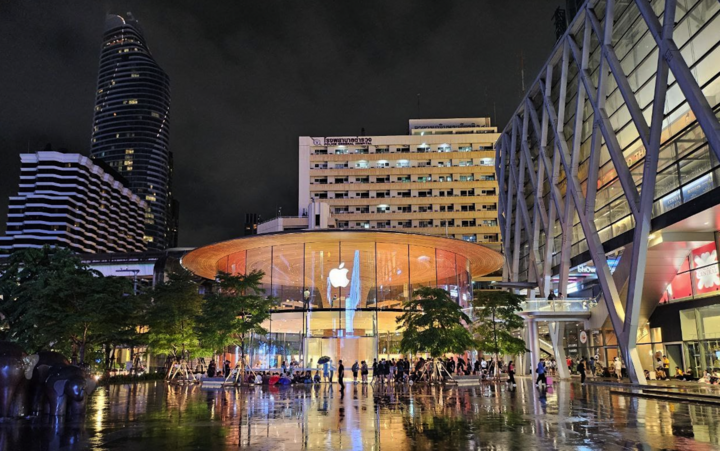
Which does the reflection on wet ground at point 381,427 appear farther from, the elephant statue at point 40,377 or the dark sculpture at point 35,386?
the elephant statue at point 40,377

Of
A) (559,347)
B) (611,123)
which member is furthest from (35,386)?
(611,123)

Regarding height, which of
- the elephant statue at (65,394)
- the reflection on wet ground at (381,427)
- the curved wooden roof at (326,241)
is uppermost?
the curved wooden roof at (326,241)

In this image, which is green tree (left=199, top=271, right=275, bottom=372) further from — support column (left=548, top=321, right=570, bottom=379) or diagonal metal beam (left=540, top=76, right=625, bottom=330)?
support column (left=548, top=321, right=570, bottom=379)

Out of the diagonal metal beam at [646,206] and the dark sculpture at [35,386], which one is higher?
the diagonal metal beam at [646,206]

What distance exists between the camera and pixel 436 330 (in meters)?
36.1

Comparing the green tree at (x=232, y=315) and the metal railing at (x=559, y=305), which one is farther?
the metal railing at (x=559, y=305)

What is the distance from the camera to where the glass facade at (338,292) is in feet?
148

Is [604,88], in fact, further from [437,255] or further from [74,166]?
[74,166]

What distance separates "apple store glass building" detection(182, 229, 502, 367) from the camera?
45000 mm

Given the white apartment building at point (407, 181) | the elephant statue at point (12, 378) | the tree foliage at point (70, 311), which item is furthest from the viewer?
the white apartment building at point (407, 181)

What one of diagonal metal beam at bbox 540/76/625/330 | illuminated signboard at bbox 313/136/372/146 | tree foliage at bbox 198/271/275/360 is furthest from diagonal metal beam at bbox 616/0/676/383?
illuminated signboard at bbox 313/136/372/146

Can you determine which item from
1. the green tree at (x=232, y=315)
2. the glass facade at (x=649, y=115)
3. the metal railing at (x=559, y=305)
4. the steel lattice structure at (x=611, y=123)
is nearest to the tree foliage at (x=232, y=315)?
the green tree at (x=232, y=315)

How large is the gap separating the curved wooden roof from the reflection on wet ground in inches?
850

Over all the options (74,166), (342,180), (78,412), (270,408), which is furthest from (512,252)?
(74,166)
